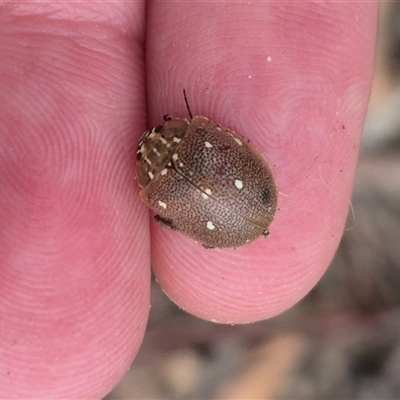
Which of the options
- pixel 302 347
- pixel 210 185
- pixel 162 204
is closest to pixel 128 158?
pixel 162 204

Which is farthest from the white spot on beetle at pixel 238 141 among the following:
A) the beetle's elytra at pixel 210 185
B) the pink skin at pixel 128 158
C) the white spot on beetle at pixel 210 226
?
the white spot on beetle at pixel 210 226

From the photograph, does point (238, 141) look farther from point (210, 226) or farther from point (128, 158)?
point (128, 158)

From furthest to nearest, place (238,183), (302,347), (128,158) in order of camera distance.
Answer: (302,347) → (128,158) → (238,183)

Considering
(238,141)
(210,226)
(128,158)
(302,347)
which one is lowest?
(302,347)

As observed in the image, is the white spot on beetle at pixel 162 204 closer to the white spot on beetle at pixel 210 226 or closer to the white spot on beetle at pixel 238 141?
the white spot on beetle at pixel 210 226

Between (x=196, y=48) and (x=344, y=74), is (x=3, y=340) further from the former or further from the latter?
(x=344, y=74)

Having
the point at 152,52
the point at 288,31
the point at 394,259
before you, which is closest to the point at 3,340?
the point at 152,52

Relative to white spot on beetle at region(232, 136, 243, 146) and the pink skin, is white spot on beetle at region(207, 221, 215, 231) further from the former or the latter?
white spot on beetle at region(232, 136, 243, 146)
